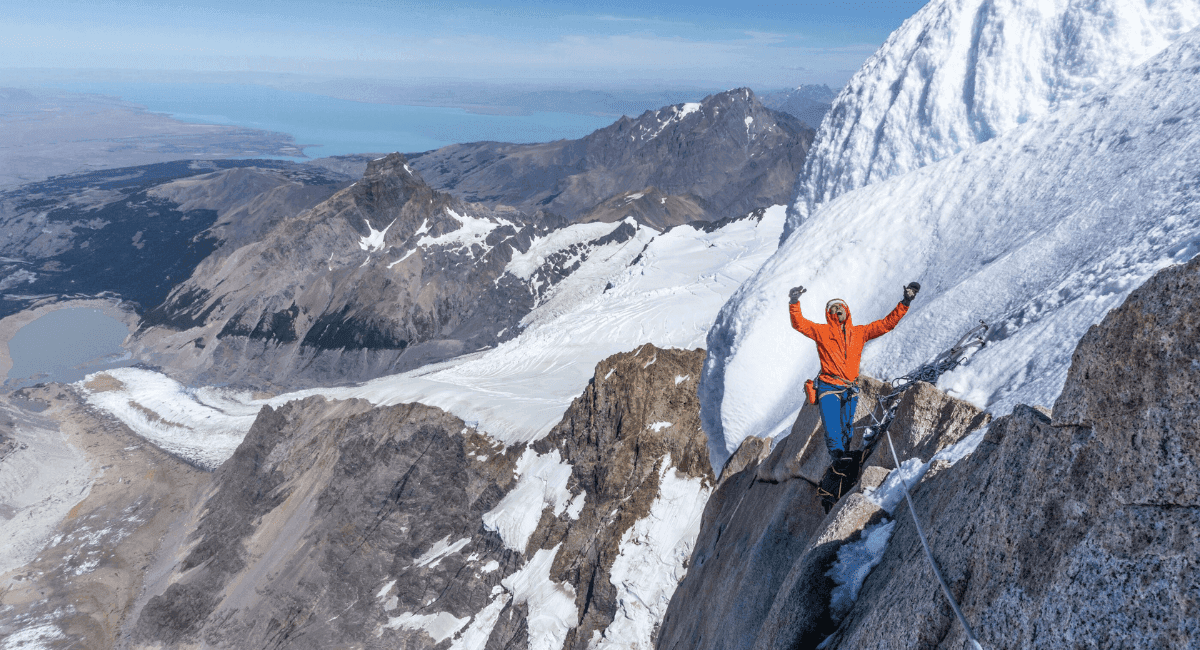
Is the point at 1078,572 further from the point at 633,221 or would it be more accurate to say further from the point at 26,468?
the point at 633,221

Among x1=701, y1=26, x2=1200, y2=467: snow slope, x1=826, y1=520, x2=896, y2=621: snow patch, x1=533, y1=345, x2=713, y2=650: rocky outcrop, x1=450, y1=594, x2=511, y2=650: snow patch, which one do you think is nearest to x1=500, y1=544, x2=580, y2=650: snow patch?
x1=533, y1=345, x2=713, y2=650: rocky outcrop

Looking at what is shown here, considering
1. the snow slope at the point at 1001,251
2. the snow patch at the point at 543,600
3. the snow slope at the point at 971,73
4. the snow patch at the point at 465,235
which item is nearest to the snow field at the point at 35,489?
the snow patch at the point at 543,600

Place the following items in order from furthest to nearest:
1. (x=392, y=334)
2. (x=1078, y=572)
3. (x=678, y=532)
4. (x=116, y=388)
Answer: (x=392, y=334), (x=116, y=388), (x=678, y=532), (x=1078, y=572)

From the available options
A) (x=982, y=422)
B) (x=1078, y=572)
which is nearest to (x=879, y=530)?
(x=982, y=422)

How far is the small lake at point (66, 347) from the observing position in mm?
99312

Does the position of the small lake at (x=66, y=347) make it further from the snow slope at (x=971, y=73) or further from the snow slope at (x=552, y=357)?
the snow slope at (x=971, y=73)

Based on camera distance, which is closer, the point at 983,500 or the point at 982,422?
the point at 983,500

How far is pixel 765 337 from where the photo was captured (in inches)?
567

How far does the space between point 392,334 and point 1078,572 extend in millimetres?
99588

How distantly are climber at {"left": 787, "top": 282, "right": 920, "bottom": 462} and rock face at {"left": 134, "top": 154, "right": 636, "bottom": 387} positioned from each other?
281 ft

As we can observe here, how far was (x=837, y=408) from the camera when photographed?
27.8 feet

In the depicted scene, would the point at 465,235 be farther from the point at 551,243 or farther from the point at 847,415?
the point at 847,415

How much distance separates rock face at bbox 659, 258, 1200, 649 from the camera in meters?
3.33

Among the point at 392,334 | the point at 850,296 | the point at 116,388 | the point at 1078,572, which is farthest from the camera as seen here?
the point at 392,334
